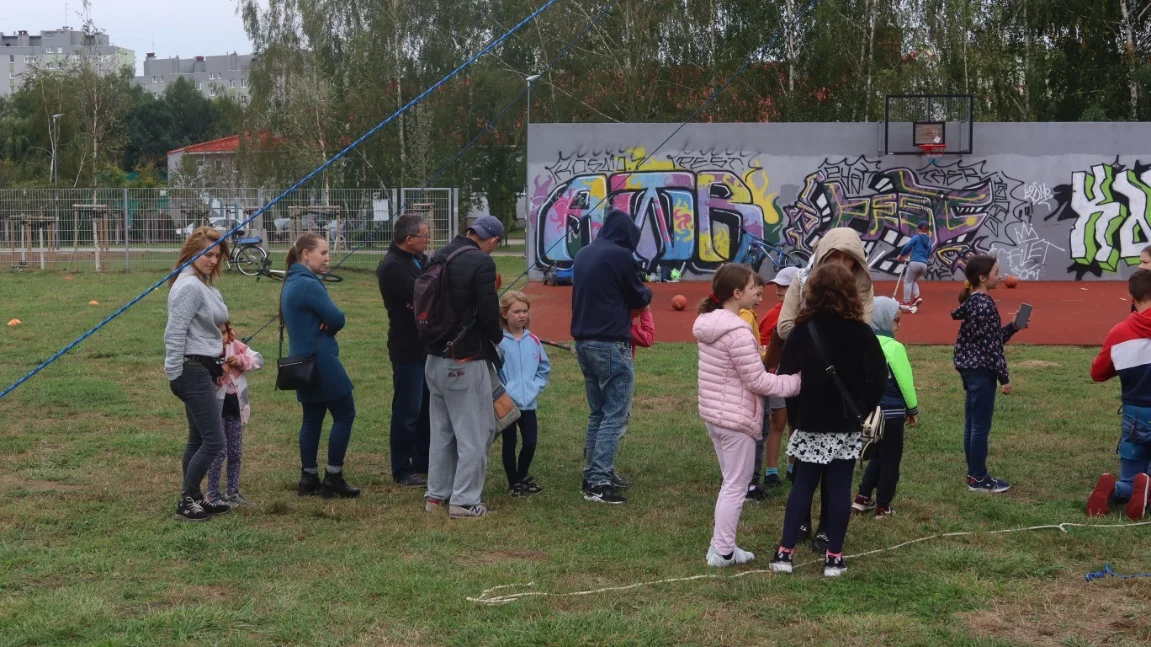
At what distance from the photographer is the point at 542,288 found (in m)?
21.6

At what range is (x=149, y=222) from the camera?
A: 26750 mm

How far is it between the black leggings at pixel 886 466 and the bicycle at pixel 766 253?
1654 centimetres

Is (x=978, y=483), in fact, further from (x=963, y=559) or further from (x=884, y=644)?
(x=884, y=644)

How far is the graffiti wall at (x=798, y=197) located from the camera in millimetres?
23016

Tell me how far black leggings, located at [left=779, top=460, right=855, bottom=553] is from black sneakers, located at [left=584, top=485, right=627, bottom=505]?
1.57m

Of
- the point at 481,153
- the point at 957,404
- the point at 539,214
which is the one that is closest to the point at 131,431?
the point at 957,404

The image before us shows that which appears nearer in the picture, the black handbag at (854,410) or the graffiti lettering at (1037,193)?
the black handbag at (854,410)

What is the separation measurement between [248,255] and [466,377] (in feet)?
64.9

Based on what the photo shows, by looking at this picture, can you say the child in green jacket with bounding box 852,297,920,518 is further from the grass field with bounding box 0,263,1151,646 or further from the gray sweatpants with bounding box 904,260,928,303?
the gray sweatpants with bounding box 904,260,928,303

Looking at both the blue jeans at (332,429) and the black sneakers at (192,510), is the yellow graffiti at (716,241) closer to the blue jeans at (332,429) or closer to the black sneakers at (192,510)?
the blue jeans at (332,429)

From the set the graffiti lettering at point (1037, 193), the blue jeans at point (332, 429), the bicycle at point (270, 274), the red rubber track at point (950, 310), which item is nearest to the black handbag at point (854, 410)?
the blue jeans at point (332, 429)

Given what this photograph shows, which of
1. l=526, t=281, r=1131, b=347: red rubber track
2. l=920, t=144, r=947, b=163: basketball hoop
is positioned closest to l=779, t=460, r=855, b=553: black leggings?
l=526, t=281, r=1131, b=347: red rubber track

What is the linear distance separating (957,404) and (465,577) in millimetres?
6027

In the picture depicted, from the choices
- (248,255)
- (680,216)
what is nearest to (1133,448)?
(680,216)
